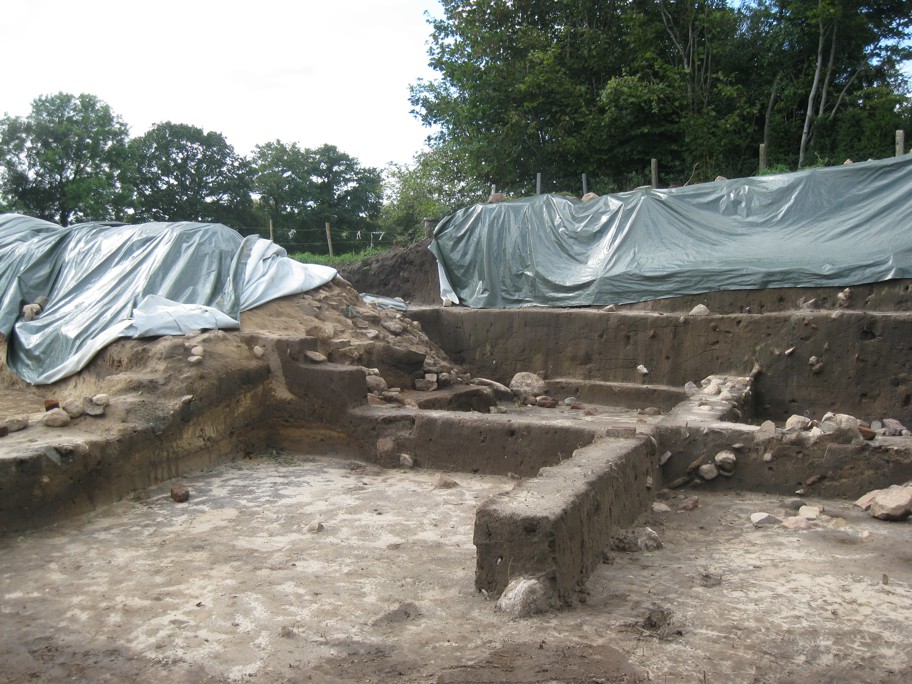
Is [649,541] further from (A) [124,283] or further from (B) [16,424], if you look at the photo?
(A) [124,283]

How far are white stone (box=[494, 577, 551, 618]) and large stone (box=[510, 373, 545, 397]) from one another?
5950 mm

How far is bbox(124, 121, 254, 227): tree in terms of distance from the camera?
95.4 feet

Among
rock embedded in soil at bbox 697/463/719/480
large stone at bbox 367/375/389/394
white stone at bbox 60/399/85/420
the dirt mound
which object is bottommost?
rock embedded in soil at bbox 697/463/719/480

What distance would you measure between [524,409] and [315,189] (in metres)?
27.3

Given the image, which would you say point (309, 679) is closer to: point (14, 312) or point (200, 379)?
point (200, 379)

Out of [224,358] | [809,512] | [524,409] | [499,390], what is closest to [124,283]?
[224,358]

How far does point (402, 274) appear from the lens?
1410cm

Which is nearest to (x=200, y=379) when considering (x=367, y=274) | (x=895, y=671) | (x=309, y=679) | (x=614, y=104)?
(x=309, y=679)

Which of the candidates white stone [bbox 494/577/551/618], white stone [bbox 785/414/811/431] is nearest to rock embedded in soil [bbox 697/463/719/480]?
white stone [bbox 785/414/811/431]

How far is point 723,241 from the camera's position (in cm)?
942

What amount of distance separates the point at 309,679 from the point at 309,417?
3.75 m

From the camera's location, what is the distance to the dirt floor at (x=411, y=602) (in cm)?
264

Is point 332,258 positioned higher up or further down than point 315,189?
further down

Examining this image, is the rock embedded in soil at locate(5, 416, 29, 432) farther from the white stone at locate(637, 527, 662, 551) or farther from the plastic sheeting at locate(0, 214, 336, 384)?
the white stone at locate(637, 527, 662, 551)
